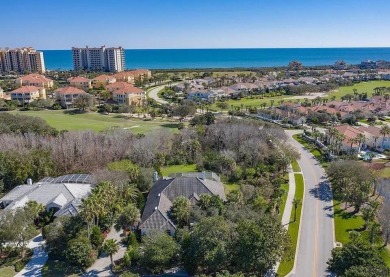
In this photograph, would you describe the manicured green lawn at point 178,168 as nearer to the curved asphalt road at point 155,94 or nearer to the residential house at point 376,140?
the residential house at point 376,140

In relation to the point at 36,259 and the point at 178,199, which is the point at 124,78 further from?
the point at 36,259

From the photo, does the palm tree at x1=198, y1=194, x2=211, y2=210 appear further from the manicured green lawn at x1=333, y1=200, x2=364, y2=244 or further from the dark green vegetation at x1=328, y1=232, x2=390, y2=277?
the dark green vegetation at x1=328, y1=232, x2=390, y2=277

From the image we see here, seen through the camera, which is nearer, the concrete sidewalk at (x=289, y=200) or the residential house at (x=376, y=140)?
the concrete sidewalk at (x=289, y=200)

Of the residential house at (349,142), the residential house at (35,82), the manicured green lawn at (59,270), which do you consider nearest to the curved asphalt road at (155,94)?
the residential house at (35,82)

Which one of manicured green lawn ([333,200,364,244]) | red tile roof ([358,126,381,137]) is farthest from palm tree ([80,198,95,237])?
red tile roof ([358,126,381,137])

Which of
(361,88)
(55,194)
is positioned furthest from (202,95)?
(55,194)

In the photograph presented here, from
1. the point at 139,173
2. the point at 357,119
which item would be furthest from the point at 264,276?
the point at 357,119
